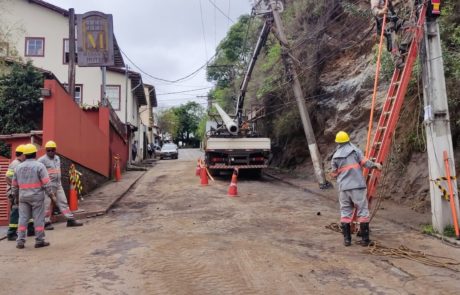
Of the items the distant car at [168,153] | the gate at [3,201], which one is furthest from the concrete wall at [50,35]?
the gate at [3,201]

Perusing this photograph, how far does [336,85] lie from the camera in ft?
60.2

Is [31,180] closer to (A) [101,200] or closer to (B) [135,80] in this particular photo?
(A) [101,200]

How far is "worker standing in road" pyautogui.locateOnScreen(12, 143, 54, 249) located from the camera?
7918 millimetres

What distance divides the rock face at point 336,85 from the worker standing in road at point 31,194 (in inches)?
335

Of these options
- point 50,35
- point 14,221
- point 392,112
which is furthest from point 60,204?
point 50,35

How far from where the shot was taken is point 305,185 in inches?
662

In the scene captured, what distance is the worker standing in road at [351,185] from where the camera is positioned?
25.2 feet

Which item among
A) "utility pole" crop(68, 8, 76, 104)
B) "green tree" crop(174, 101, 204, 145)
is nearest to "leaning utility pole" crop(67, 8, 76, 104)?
"utility pole" crop(68, 8, 76, 104)

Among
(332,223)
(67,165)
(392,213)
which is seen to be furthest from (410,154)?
(67,165)

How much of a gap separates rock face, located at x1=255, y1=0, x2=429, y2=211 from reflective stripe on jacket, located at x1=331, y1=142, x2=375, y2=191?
4.43 meters

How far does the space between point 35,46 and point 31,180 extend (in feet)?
79.2

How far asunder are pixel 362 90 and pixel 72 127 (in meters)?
9.68

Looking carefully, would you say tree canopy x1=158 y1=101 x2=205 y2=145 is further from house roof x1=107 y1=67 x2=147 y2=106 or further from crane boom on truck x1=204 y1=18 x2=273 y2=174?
crane boom on truck x1=204 y1=18 x2=273 y2=174

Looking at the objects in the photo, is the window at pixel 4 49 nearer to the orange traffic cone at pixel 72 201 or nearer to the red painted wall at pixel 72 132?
the red painted wall at pixel 72 132
